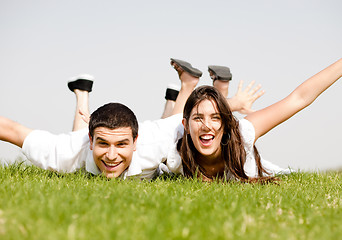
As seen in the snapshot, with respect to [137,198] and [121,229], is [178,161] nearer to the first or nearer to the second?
[137,198]

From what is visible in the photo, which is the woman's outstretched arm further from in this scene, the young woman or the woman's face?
the woman's face

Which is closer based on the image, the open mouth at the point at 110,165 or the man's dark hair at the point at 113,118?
the man's dark hair at the point at 113,118

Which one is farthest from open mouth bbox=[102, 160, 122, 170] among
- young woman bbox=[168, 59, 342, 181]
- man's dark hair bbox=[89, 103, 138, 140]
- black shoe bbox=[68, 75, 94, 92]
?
black shoe bbox=[68, 75, 94, 92]

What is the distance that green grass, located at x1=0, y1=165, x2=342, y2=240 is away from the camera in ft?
8.31

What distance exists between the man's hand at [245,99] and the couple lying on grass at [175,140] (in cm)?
137

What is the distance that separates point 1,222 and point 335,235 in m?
2.41

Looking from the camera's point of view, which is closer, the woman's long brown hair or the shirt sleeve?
the woman's long brown hair

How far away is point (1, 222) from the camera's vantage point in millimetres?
2688

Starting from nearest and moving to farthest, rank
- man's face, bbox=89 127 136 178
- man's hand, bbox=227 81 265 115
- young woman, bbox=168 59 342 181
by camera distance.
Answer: man's face, bbox=89 127 136 178, young woman, bbox=168 59 342 181, man's hand, bbox=227 81 265 115

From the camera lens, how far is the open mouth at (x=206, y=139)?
588 centimetres

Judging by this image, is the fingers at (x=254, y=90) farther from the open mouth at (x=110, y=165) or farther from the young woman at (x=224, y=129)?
the open mouth at (x=110, y=165)

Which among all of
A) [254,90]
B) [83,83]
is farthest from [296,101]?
[83,83]

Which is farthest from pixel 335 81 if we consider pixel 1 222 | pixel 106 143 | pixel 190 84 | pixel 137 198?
pixel 1 222

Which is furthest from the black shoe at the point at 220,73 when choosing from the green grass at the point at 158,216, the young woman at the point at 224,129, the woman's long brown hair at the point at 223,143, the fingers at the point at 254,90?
the green grass at the point at 158,216
